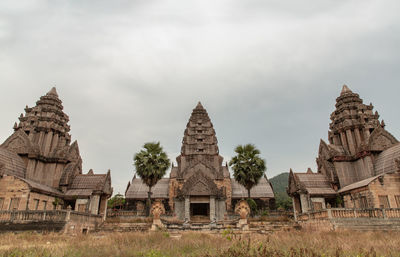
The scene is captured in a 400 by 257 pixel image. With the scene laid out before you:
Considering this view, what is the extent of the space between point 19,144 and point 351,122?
46209 millimetres

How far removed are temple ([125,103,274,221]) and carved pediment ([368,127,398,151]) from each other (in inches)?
756

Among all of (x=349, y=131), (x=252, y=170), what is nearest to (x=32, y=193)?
(x=252, y=170)

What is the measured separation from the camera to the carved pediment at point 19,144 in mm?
34156

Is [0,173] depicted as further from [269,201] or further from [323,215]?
[269,201]

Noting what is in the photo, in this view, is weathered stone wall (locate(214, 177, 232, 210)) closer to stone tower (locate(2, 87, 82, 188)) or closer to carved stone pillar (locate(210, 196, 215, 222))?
carved stone pillar (locate(210, 196, 215, 222))

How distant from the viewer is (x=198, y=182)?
35531mm

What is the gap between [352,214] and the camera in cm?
2219

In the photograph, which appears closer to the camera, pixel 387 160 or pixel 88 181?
pixel 387 160

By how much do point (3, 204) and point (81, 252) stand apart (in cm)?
2325

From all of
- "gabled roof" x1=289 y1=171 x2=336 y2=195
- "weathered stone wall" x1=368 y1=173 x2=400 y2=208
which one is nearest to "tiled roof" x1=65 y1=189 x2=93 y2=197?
"gabled roof" x1=289 y1=171 x2=336 y2=195

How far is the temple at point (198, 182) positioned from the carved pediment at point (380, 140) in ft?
63.0

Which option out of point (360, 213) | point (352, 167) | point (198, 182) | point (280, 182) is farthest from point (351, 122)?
point (280, 182)

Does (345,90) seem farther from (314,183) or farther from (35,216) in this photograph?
(35,216)

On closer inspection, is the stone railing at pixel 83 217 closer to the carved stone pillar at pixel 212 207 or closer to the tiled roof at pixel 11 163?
the tiled roof at pixel 11 163
